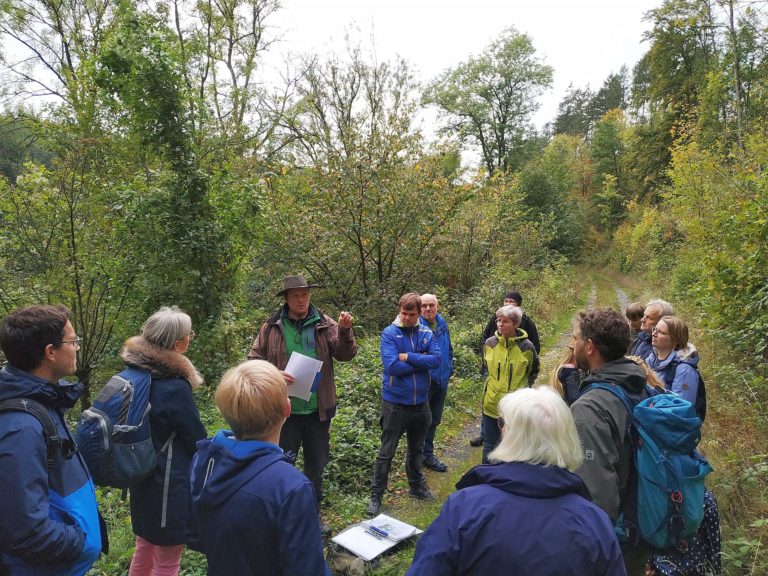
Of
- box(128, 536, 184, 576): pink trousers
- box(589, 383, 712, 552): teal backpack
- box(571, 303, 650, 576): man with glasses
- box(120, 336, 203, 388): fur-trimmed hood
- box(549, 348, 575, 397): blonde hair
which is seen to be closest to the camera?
box(571, 303, 650, 576): man with glasses

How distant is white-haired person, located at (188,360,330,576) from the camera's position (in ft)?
5.57

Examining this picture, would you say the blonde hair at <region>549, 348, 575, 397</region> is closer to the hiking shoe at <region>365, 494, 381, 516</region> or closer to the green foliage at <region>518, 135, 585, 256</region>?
the hiking shoe at <region>365, 494, 381, 516</region>

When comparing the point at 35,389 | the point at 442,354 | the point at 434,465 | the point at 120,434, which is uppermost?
the point at 35,389

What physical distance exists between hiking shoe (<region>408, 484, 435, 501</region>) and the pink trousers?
245 cm

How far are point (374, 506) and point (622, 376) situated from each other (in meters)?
2.81

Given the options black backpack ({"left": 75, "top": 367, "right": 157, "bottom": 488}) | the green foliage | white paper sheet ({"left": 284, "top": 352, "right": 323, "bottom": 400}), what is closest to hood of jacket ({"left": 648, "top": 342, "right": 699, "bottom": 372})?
white paper sheet ({"left": 284, "top": 352, "right": 323, "bottom": 400})

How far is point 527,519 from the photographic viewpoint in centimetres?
147

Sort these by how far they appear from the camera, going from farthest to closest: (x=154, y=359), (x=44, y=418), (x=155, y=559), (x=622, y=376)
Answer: (x=155, y=559) < (x=154, y=359) < (x=622, y=376) < (x=44, y=418)

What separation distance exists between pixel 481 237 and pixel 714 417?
34.2 ft

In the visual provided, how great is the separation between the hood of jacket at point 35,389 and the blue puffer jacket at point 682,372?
396cm

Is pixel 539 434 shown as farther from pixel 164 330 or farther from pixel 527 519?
pixel 164 330

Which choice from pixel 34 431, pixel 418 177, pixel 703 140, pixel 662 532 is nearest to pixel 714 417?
pixel 662 532

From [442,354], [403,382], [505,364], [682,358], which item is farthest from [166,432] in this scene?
[682,358]

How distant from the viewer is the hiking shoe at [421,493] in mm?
4582
